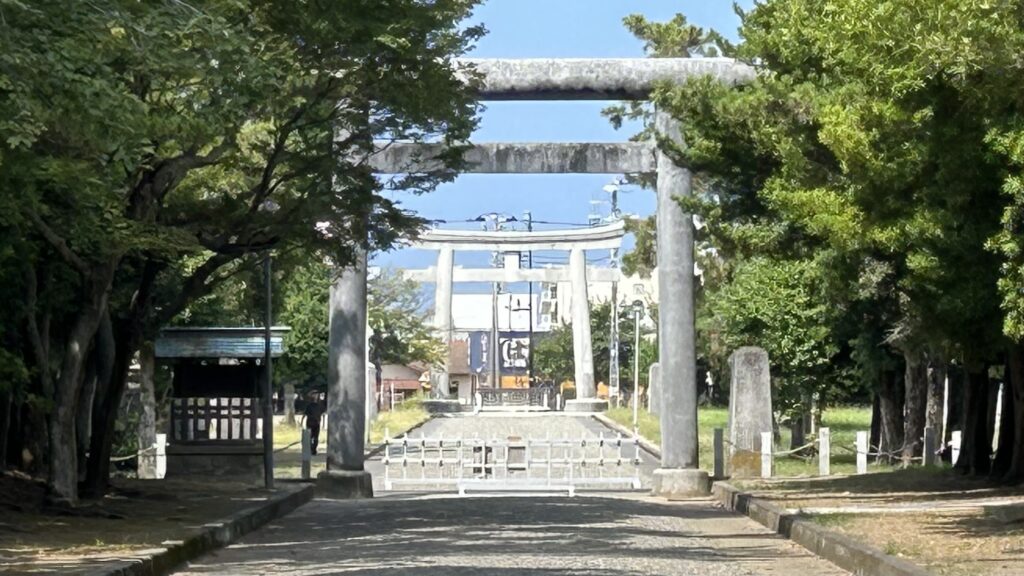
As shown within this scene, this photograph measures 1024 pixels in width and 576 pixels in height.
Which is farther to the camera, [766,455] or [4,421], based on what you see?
[766,455]

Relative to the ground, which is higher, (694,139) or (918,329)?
(694,139)

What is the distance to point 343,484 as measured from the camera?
33.1 metres

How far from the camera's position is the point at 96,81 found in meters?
13.0

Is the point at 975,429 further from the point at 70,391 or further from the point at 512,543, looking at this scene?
the point at 70,391

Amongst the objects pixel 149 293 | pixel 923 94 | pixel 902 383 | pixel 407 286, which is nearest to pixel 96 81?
pixel 923 94

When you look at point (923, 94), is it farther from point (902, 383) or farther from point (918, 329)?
point (902, 383)

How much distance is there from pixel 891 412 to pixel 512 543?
2622 centimetres

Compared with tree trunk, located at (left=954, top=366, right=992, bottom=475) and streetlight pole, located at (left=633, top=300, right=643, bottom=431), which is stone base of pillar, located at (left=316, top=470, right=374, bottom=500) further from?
streetlight pole, located at (left=633, top=300, right=643, bottom=431)

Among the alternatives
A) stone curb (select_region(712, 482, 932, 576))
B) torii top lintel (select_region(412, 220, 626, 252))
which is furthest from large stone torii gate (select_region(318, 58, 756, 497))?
torii top lintel (select_region(412, 220, 626, 252))

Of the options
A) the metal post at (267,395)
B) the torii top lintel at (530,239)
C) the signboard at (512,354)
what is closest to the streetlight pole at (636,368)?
the torii top lintel at (530,239)

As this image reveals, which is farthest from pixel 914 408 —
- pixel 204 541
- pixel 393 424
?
pixel 393 424

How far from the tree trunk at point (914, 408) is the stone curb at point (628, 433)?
17.8ft

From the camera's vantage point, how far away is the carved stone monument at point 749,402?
115 feet

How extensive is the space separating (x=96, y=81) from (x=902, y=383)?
3452cm
